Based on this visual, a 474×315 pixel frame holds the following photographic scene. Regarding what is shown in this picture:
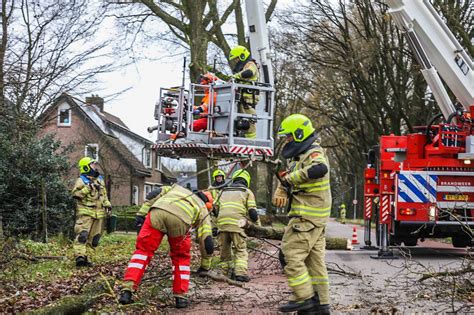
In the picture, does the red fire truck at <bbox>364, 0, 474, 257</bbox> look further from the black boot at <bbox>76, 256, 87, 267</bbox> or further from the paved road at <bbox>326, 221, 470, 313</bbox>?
the black boot at <bbox>76, 256, 87, 267</bbox>

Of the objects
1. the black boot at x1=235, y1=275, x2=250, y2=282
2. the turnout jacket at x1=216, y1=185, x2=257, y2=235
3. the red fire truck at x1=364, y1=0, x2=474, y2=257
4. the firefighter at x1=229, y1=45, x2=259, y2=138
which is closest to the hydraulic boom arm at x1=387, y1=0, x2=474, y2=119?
the red fire truck at x1=364, y1=0, x2=474, y2=257

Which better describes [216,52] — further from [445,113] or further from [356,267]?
[356,267]

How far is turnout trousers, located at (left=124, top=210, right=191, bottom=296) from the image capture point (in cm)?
721

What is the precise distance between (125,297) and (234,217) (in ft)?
11.0

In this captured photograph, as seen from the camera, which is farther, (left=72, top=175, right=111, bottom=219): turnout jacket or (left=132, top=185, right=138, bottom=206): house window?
(left=132, top=185, right=138, bottom=206): house window

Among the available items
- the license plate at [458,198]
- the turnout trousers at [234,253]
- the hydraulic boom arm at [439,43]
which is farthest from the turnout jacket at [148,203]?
the hydraulic boom arm at [439,43]

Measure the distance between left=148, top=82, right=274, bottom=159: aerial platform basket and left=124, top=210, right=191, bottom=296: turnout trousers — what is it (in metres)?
2.69

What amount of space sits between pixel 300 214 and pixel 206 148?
3.68m

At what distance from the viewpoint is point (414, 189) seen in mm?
13094

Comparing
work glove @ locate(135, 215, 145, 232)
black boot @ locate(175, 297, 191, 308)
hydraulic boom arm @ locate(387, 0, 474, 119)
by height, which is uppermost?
hydraulic boom arm @ locate(387, 0, 474, 119)

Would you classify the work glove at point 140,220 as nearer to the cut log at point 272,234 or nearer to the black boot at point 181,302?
the black boot at point 181,302

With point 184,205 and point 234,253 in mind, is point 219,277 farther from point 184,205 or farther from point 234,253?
point 184,205

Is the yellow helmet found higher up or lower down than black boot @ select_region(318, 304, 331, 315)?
higher up

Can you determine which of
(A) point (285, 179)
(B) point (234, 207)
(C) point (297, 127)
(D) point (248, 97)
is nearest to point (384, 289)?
(B) point (234, 207)
